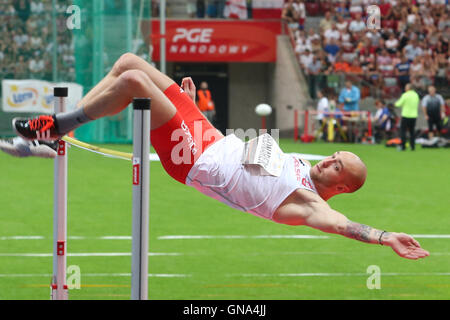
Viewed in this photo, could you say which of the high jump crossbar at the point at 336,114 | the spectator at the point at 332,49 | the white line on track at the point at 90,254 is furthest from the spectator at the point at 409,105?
the white line on track at the point at 90,254

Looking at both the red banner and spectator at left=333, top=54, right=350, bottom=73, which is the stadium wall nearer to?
the red banner

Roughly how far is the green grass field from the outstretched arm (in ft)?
6.86

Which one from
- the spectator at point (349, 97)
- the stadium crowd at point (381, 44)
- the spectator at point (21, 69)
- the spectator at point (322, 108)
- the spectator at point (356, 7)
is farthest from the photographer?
the spectator at point (356, 7)

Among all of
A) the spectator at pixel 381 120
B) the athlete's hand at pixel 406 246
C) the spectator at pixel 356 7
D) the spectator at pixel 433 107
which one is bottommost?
the spectator at pixel 381 120

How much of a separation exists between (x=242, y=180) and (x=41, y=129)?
1492mm

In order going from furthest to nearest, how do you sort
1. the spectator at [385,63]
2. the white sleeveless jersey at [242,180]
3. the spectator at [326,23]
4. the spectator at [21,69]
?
the spectator at [326,23] → the spectator at [385,63] → the spectator at [21,69] → the white sleeveless jersey at [242,180]

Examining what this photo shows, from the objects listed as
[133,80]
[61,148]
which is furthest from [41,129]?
[61,148]

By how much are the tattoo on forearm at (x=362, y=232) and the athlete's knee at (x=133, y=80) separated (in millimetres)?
1704

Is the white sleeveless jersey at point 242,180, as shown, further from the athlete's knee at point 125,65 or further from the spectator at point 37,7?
the spectator at point 37,7

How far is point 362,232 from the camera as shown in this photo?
5590mm

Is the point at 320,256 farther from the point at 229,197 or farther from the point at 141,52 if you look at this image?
the point at 141,52

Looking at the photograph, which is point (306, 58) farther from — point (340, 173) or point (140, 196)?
point (140, 196)

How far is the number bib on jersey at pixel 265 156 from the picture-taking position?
251 inches

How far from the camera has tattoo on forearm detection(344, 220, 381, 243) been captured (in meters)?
5.55
